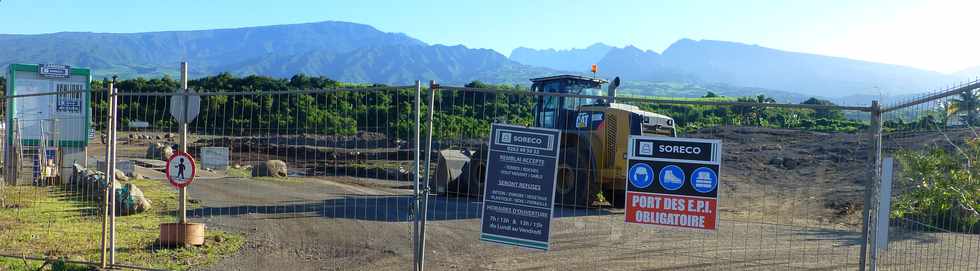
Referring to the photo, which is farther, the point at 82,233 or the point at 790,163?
the point at 790,163

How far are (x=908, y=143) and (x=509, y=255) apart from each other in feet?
16.9

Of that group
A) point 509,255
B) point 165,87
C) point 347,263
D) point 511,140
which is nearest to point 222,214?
point 347,263

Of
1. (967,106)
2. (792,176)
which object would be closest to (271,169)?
(792,176)

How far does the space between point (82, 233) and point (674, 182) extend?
29.4ft

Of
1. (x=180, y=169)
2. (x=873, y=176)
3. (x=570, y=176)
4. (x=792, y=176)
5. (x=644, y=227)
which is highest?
(x=873, y=176)

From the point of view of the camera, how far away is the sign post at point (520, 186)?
703 cm

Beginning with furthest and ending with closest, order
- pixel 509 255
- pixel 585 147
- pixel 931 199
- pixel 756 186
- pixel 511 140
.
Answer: pixel 756 186 < pixel 585 147 < pixel 509 255 < pixel 931 199 < pixel 511 140

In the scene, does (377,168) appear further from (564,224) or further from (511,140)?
(511,140)

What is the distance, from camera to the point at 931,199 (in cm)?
796

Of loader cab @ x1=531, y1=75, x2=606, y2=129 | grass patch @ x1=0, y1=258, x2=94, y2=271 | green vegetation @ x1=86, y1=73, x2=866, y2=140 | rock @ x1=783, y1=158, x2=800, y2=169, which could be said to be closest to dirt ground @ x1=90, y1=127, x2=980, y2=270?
green vegetation @ x1=86, y1=73, x2=866, y2=140

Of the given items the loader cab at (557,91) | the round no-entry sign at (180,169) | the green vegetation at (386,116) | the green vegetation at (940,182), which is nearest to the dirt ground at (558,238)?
the green vegetation at (940,182)

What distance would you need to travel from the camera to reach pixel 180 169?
9031 mm

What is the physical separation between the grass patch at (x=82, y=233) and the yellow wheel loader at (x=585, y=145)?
496cm

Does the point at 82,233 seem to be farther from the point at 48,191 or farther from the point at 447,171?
the point at 447,171
